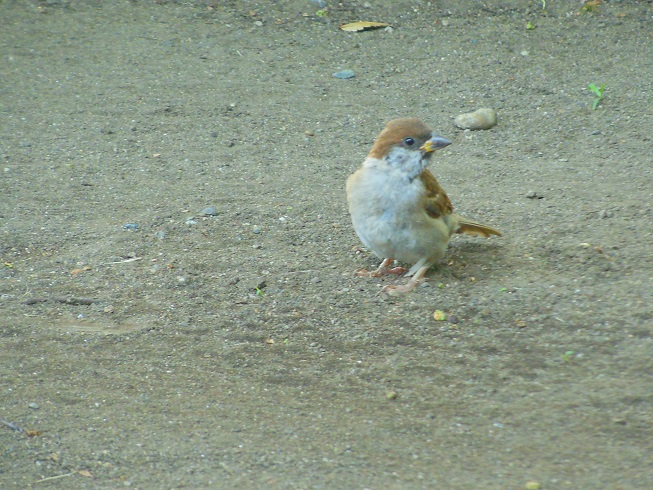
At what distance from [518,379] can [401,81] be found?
15.0 ft

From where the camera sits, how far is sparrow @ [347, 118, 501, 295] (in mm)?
4668

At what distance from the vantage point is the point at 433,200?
4773 millimetres

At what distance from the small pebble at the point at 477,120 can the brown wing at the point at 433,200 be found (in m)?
2.34

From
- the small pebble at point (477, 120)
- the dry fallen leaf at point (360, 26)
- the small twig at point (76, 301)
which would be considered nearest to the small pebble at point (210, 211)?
the small twig at point (76, 301)

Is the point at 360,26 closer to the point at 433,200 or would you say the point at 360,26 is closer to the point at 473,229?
the point at 473,229

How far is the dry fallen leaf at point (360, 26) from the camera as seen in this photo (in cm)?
873

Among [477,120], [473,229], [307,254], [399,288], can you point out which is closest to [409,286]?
[399,288]

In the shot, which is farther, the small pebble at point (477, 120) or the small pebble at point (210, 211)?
the small pebble at point (477, 120)

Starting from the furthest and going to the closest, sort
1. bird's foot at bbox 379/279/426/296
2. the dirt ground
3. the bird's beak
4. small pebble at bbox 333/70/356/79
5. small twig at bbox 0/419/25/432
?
small pebble at bbox 333/70/356/79 < bird's foot at bbox 379/279/426/296 < the bird's beak < small twig at bbox 0/419/25/432 < the dirt ground

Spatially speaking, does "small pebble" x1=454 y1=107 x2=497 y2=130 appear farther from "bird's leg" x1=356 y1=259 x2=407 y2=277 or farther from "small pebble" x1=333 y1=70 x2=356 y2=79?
"bird's leg" x1=356 y1=259 x2=407 y2=277

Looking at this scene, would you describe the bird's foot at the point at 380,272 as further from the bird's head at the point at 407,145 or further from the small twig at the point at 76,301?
the small twig at the point at 76,301

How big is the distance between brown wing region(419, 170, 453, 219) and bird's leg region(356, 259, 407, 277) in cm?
46

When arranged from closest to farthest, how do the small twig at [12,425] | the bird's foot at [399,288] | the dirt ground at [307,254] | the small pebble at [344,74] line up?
the dirt ground at [307,254]
the small twig at [12,425]
the bird's foot at [399,288]
the small pebble at [344,74]

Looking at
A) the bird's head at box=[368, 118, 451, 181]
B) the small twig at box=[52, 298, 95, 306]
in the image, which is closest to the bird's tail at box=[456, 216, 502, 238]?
the bird's head at box=[368, 118, 451, 181]
